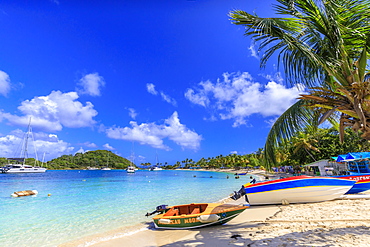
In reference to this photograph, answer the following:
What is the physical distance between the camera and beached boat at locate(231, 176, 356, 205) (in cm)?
920

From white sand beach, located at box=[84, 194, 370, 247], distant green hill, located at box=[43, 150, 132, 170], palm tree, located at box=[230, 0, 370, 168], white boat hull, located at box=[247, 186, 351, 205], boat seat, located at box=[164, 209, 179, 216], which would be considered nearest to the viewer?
palm tree, located at box=[230, 0, 370, 168]

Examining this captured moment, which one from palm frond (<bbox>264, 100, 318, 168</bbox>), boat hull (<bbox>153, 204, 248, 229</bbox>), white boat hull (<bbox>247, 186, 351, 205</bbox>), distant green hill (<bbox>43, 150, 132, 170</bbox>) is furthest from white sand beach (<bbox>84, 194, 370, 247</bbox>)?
distant green hill (<bbox>43, 150, 132, 170</bbox>)

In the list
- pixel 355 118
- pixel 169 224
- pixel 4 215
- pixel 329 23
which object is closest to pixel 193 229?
pixel 169 224

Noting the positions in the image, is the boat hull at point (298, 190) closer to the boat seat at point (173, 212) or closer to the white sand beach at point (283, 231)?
the white sand beach at point (283, 231)

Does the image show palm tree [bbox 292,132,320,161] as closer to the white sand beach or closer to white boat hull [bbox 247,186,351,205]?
white boat hull [bbox 247,186,351,205]

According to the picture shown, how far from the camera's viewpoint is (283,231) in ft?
18.7

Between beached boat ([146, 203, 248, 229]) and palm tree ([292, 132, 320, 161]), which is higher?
palm tree ([292, 132, 320, 161])

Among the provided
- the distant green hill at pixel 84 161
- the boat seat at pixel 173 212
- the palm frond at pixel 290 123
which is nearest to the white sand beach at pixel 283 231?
the boat seat at pixel 173 212

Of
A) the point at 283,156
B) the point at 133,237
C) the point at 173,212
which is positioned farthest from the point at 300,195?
the point at 283,156

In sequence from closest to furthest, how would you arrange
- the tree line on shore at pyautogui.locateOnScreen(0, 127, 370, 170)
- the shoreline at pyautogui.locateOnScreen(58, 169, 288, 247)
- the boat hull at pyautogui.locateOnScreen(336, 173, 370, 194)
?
the shoreline at pyautogui.locateOnScreen(58, 169, 288, 247), the boat hull at pyautogui.locateOnScreen(336, 173, 370, 194), the tree line on shore at pyautogui.locateOnScreen(0, 127, 370, 170)

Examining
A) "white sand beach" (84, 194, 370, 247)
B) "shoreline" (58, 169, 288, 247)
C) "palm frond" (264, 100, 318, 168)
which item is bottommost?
"shoreline" (58, 169, 288, 247)

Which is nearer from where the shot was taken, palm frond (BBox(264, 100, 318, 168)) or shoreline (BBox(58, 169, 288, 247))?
palm frond (BBox(264, 100, 318, 168))

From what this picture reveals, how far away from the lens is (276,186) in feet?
31.0

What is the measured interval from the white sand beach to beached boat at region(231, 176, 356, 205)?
0.86 metres
